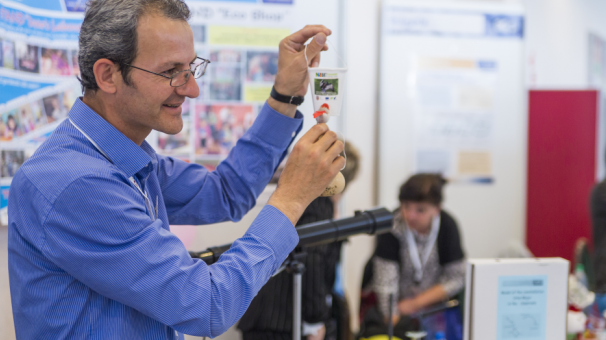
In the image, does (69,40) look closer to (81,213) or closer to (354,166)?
(81,213)

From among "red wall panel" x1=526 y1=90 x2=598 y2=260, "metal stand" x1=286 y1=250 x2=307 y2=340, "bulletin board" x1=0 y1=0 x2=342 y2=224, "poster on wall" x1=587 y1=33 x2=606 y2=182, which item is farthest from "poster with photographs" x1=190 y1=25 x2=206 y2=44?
"poster on wall" x1=587 y1=33 x2=606 y2=182

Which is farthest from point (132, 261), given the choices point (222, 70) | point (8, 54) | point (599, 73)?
point (599, 73)

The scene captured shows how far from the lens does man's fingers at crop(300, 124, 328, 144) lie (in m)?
0.93

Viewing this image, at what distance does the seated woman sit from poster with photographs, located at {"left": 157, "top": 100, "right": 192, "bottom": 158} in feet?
3.79

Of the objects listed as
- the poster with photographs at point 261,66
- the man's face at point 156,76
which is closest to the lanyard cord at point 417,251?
the poster with photographs at point 261,66

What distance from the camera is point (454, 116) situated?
3.19 m

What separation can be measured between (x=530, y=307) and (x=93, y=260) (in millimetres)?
1086

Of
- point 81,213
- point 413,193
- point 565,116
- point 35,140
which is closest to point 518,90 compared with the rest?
point 565,116

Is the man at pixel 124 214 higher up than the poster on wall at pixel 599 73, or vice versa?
the poster on wall at pixel 599 73

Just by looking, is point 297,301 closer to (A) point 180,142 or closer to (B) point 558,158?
(A) point 180,142

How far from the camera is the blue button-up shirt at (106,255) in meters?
0.78

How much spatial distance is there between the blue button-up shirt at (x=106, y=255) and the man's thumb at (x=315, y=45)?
417 mm

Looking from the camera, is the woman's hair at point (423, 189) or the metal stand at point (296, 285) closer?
the metal stand at point (296, 285)

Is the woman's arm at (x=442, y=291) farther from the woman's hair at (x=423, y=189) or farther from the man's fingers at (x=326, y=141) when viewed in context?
the man's fingers at (x=326, y=141)
